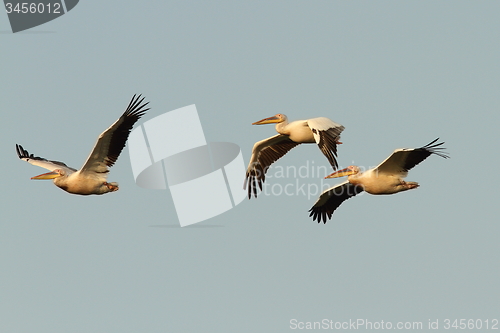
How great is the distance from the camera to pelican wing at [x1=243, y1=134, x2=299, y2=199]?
657 inches

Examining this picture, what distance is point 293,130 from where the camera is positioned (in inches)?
606

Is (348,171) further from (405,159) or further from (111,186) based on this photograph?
(111,186)

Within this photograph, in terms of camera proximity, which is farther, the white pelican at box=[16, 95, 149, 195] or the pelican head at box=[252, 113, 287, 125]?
the pelican head at box=[252, 113, 287, 125]

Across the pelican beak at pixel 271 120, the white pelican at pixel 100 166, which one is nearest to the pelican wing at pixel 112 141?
the white pelican at pixel 100 166

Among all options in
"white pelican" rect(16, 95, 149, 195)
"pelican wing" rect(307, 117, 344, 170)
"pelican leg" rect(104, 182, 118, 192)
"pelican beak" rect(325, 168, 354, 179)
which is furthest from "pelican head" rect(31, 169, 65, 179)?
"pelican beak" rect(325, 168, 354, 179)

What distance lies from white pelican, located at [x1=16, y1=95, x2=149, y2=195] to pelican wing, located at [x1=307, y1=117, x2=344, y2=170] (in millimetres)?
3607

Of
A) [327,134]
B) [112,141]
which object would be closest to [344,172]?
[327,134]

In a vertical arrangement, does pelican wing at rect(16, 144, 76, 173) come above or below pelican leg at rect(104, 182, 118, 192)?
above

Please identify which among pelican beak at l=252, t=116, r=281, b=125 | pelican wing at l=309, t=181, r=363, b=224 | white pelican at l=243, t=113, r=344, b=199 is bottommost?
pelican wing at l=309, t=181, r=363, b=224

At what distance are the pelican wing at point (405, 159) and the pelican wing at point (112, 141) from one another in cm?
507

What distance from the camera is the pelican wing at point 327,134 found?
44.2 feet

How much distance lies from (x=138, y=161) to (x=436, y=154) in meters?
8.10

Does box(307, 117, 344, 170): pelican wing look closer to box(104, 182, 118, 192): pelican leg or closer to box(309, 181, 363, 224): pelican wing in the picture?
box(309, 181, 363, 224): pelican wing

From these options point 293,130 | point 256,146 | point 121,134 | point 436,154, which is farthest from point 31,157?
point 436,154
